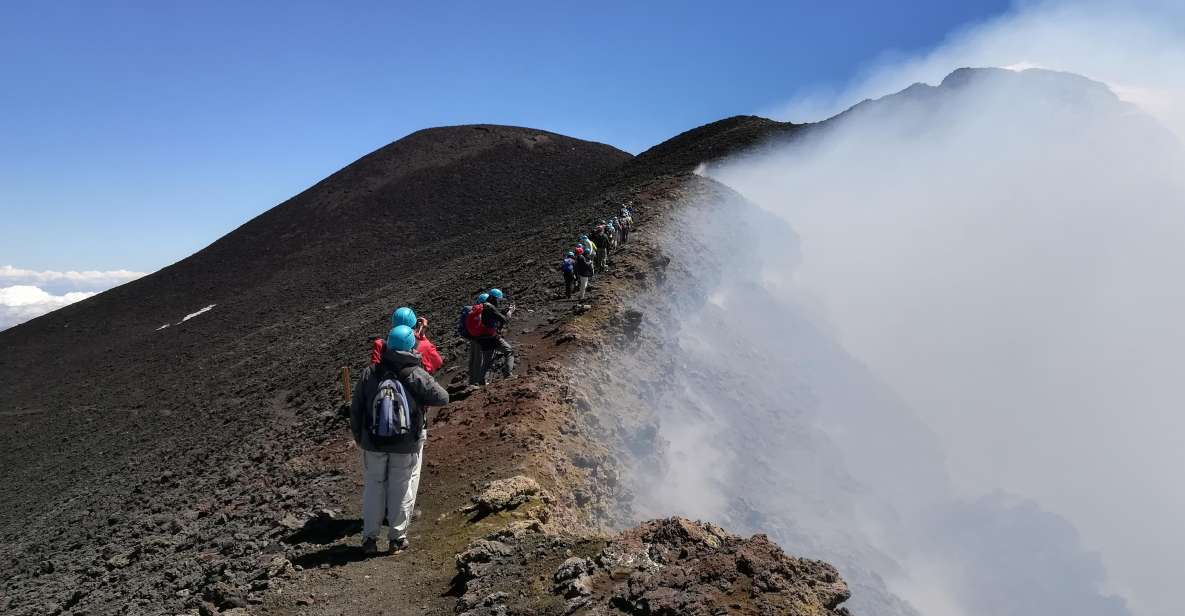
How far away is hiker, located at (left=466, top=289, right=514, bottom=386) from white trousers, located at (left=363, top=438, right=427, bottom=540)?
4766 mm

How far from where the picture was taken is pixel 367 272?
3916cm

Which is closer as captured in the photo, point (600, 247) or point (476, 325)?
point (476, 325)

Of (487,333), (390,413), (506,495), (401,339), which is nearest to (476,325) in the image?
(487,333)

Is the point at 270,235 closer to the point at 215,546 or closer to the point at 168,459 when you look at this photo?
the point at 168,459

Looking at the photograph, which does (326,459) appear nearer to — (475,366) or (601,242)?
(475,366)

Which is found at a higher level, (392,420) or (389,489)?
(392,420)

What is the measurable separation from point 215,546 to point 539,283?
40.2 feet

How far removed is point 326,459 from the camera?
10359 mm

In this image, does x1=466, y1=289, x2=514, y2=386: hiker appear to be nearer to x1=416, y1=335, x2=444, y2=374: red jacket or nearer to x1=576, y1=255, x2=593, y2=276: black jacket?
x1=416, y1=335, x2=444, y2=374: red jacket

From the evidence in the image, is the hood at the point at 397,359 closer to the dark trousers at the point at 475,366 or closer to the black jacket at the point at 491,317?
the black jacket at the point at 491,317

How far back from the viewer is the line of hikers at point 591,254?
54.4ft

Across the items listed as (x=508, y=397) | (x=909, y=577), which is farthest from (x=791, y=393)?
(x=508, y=397)

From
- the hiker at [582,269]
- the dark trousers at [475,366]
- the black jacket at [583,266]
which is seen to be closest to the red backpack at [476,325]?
the dark trousers at [475,366]

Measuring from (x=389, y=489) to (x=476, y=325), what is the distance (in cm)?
504
